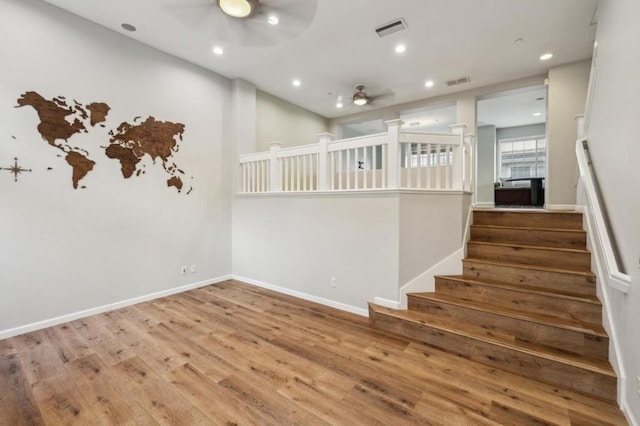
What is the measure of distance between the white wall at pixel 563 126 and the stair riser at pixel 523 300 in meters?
2.90

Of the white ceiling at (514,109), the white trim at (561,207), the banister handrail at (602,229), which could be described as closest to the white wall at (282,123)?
the white ceiling at (514,109)

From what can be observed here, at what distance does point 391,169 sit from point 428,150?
546 mm

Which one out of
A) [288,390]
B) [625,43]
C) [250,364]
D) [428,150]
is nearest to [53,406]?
[250,364]

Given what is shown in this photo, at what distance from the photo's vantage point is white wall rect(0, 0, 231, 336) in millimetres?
2883

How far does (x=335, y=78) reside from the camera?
16.8ft

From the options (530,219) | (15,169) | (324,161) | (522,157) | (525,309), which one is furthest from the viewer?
(522,157)

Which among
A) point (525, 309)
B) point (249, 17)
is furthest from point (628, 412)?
point (249, 17)

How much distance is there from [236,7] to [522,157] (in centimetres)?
1067

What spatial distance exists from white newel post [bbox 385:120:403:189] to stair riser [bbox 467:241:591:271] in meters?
1.37

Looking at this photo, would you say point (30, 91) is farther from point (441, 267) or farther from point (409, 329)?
point (441, 267)

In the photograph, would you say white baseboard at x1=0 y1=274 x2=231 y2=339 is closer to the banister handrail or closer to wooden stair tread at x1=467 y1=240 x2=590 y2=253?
wooden stair tread at x1=467 y1=240 x2=590 y2=253

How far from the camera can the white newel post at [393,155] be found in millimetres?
3158

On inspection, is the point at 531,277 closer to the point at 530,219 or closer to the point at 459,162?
the point at 530,219

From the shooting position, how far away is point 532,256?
10.4 feet
